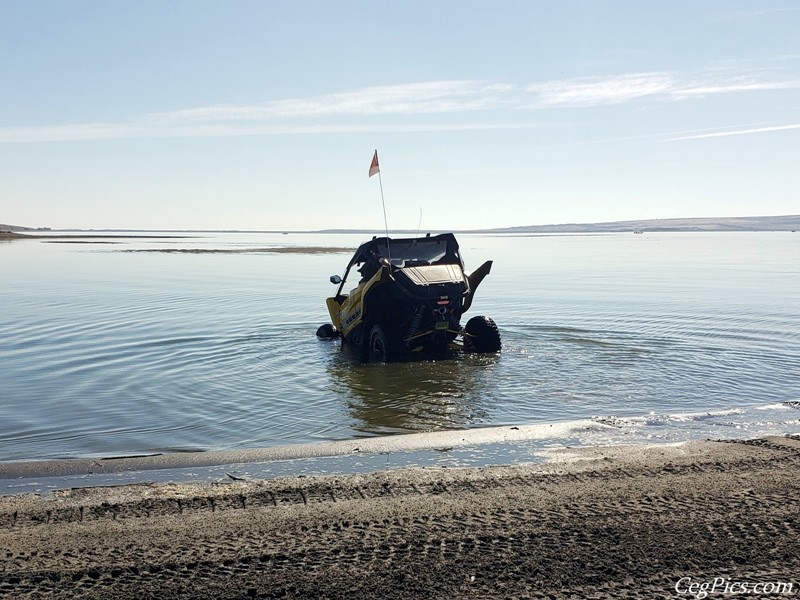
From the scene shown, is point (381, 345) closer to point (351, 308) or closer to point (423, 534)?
point (351, 308)

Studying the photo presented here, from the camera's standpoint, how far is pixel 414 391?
10.5 m

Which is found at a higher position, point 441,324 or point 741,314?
point 441,324

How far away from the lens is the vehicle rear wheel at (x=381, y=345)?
42.6ft

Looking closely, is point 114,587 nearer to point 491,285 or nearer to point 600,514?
point 600,514

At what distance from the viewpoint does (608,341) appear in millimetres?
14414

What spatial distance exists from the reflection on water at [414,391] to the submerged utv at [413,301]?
39 cm

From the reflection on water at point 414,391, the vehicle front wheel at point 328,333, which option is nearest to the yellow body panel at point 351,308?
the vehicle front wheel at point 328,333

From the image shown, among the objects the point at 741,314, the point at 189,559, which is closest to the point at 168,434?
the point at 189,559

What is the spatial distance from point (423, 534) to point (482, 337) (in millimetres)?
8863

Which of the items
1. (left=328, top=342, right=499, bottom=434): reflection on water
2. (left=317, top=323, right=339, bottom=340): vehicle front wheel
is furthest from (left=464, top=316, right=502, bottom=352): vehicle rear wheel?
(left=317, top=323, right=339, bottom=340): vehicle front wheel

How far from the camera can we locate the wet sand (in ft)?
13.4

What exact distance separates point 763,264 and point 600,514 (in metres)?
38.4

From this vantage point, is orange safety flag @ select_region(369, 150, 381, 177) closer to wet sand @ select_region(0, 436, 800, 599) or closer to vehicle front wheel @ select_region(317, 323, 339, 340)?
vehicle front wheel @ select_region(317, 323, 339, 340)

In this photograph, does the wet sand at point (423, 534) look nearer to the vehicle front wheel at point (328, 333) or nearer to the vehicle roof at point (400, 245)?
the vehicle roof at point (400, 245)
